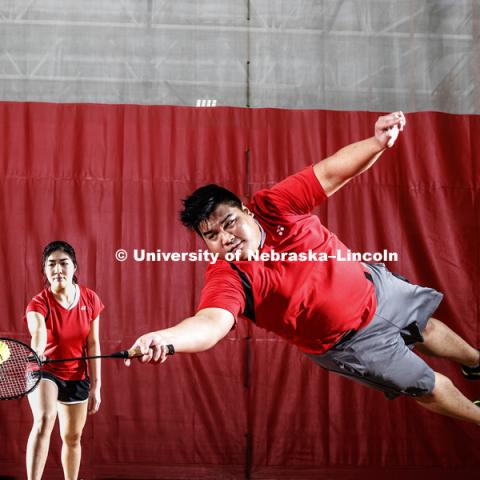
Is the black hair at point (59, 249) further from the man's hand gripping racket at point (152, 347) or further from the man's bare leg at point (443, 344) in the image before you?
the man's bare leg at point (443, 344)

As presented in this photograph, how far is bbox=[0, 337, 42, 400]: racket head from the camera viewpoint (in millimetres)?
3061

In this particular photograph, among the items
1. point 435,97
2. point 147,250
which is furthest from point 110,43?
point 435,97

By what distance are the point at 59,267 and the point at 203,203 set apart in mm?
904

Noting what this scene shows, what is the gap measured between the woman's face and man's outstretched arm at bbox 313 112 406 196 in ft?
4.55

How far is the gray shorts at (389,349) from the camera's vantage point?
9.74 feet

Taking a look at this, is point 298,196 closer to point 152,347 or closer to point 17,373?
point 152,347

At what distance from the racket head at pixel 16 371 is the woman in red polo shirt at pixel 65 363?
0.20m

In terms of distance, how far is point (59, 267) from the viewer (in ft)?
11.6

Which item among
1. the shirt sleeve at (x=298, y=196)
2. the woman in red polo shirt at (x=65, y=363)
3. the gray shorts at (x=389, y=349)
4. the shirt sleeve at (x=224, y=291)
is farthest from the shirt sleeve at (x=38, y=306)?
the gray shorts at (x=389, y=349)

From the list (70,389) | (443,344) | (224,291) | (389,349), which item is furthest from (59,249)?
(443,344)

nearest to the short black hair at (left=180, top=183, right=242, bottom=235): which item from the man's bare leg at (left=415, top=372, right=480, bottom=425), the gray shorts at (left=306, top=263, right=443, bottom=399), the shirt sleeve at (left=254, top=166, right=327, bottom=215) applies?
the shirt sleeve at (left=254, top=166, right=327, bottom=215)

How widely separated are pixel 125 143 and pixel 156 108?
0.25 m

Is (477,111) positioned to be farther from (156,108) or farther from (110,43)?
(110,43)

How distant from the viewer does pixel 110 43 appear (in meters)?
3.79
